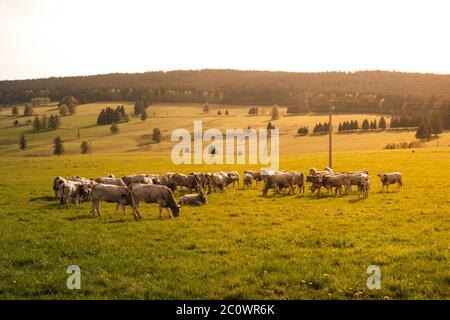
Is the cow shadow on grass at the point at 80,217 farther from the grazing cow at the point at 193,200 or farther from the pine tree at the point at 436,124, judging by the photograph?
the pine tree at the point at 436,124

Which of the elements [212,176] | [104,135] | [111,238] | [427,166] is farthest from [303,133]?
[111,238]

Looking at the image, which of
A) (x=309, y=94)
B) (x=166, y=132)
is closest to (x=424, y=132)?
(x=166, y=132)

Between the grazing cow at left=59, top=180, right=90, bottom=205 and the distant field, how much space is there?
2526 inches

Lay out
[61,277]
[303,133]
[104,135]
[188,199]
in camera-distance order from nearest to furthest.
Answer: [61,277] → [188,199] → [303,133] → [104,135]

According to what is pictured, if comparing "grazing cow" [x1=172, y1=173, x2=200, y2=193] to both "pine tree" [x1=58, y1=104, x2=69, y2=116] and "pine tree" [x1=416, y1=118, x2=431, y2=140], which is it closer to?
"pine tree" [x1=416, y1=118, x2=431, y2=140]

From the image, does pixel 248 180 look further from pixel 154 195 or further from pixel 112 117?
pixel 112 117

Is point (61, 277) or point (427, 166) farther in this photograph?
point (427, 166)

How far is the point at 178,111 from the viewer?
16025cm

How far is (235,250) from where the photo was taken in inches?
555

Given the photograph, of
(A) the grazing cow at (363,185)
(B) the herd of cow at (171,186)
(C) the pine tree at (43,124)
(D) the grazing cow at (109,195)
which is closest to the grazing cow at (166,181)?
(B) the herd of cow at (171,186)

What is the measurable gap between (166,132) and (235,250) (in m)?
108

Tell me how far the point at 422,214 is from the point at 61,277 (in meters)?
16.3

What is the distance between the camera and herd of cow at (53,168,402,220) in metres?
20.8
